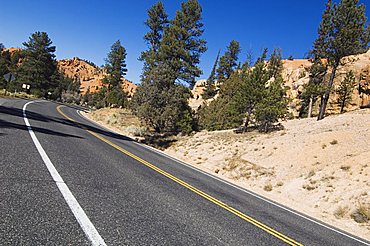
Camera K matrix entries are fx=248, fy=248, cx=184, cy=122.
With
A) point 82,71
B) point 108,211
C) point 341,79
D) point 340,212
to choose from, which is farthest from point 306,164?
point 82,71

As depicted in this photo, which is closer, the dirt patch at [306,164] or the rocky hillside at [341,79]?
the dirt patch at [306,164]

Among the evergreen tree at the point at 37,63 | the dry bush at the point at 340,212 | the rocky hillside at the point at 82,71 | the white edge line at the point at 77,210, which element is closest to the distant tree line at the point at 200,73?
the dry bush at the point at 340,212

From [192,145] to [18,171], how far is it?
59.6 ft

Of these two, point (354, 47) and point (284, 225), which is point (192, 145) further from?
point (354, 47)

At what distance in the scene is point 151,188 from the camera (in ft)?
20.8

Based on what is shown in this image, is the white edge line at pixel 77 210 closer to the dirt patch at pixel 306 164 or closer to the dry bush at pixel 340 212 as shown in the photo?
the dirt patch at pixel 306 164

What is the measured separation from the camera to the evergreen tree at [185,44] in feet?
94.7

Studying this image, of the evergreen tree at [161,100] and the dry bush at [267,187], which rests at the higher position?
the evergreen tree at [161,100]

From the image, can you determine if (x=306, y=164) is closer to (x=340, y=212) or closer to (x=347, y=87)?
(x=340, y=212)

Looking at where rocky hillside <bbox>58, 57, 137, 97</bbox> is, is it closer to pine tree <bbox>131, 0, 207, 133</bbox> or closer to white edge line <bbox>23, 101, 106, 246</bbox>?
pine tree <bbox>131, 0, 207, 133</bbox>

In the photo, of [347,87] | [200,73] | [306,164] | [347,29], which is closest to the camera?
[306,164]

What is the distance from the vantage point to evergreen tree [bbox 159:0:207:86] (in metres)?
28.9

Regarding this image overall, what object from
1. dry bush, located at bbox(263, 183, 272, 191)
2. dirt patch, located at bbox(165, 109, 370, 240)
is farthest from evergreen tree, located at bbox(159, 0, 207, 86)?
dry bush, located at bbox(263, 183, 272, 191)

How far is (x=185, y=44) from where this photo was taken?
96.7ft
